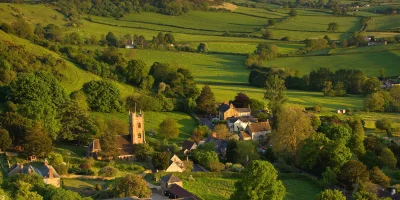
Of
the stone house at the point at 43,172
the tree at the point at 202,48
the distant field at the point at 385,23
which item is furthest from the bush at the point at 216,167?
the distant field at the point at 385,23

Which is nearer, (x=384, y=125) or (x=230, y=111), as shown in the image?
(x=384, y=125)

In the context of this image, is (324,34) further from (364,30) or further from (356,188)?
(356,188)

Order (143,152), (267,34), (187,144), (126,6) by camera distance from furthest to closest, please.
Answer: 1. (126,6)
2. (267,34)
3. (187,144)
4. (143,152)

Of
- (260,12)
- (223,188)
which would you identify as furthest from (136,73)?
(260,12)

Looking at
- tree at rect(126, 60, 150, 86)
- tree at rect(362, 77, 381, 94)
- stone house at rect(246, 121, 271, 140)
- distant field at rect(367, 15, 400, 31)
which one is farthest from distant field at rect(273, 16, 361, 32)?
stone house at rect(246, 121, 271, 140)

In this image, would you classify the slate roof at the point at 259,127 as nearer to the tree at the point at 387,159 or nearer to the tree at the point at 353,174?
the tree at the point at 387,159

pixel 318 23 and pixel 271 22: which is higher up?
pixel 318 23

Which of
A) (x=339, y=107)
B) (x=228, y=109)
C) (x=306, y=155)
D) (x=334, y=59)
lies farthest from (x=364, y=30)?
(x=306, y=155)

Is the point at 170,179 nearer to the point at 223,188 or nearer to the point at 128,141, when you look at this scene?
the point at 223,188
